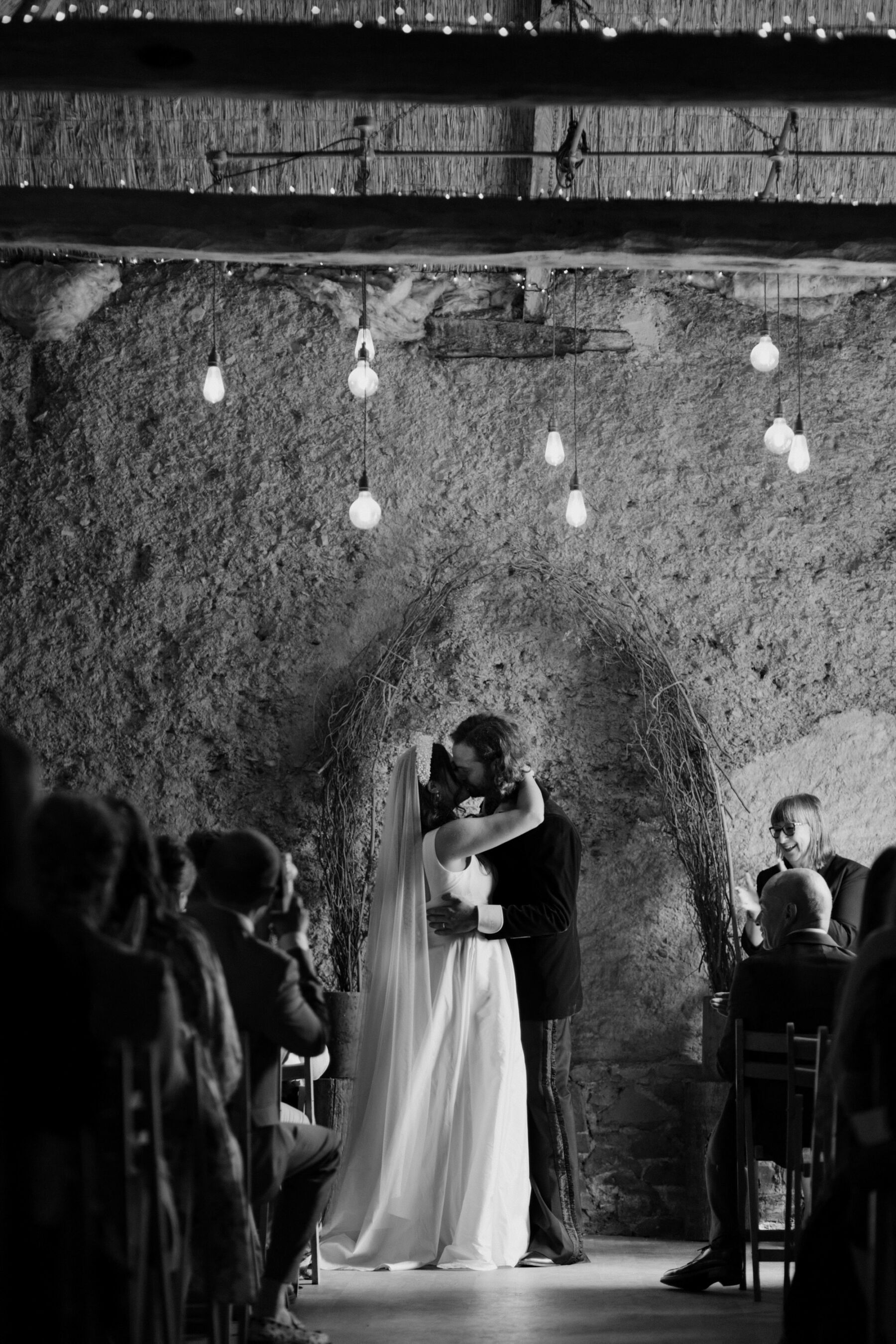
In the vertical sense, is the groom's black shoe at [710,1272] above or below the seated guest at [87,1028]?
below

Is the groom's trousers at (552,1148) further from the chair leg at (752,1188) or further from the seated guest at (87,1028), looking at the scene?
the seated guest at (87,1028)

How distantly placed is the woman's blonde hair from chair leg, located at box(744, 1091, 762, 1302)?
56.6 inches

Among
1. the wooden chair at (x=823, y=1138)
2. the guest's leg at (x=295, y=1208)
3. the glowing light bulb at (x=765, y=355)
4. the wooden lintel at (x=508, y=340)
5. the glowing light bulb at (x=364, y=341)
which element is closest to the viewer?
the wooden chair at (x=823, y=1138)

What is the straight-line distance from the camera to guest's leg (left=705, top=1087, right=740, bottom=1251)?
4965mm

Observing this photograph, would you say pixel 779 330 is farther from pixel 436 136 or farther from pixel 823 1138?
pixel 823 1138

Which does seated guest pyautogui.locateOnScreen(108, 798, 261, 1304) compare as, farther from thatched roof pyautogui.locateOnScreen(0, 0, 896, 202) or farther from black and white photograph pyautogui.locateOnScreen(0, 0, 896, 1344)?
thatched roof pyautogui.locateOnScreen(0, 0, 896, 202)

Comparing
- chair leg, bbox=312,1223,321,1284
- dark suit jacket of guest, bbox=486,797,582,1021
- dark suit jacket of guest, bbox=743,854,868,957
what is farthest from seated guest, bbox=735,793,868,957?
chair leg, bbox=312,1223,321,1284

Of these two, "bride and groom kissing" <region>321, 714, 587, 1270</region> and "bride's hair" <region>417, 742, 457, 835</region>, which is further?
"bride's hair" <region>417, 742, 457, 835</region>

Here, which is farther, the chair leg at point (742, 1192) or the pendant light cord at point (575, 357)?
the pendant light cord at point (575, 357)

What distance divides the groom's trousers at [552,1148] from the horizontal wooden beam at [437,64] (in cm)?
308

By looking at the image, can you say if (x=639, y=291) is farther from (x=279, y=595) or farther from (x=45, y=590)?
(x=45, y=590)

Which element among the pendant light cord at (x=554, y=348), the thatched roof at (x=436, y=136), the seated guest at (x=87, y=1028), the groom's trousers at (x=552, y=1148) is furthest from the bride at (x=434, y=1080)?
the thatched roof at (x=436, y=136)

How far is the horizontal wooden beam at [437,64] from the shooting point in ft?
15.1

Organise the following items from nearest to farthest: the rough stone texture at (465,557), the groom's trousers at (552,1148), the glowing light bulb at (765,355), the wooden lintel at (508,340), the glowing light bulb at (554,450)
A: 1. the groom's trousers at (552,1148)
2. the glowing light bulb at (765,355)
3. the glowing light bulb at (554,450)
4. the rough stone texture at (465,557)
5. the wooden lintel at (508,340)
